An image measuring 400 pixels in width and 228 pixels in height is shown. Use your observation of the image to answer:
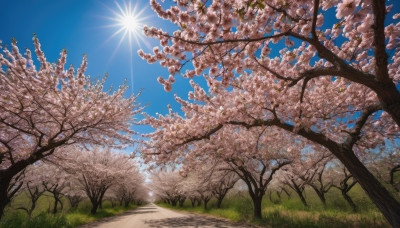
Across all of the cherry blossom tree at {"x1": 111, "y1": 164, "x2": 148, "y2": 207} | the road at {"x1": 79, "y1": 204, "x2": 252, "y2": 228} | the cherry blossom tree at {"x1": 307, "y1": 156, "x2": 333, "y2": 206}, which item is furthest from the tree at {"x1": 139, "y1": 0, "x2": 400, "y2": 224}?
the cherry blossom tree at {"x1": 111, "y1": 164, "x2": 148, "y2": 207}

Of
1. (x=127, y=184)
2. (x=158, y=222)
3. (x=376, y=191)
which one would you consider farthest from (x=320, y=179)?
(x=127, y=184)

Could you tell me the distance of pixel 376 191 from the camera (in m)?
3.74

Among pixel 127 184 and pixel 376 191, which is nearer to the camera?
pixel 376 191

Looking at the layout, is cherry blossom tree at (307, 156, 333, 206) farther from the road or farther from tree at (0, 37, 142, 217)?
tree at (0, 37, 142, 217)

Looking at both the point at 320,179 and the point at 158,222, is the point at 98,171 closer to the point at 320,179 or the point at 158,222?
the point at 158,222

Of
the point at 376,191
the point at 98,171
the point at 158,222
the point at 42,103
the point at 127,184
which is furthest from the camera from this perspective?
the point at 127,184

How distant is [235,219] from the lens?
40.1 feet

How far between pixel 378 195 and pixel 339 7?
4.26 m

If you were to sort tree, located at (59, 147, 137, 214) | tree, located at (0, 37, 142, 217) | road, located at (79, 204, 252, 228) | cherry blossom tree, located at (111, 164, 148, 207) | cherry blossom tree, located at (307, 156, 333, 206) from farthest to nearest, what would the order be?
cherry blossom tree, located at (111, 164, 148, 207)
tree, located at (59, 147, 137, 214)
cherry blossom tree, located at (307, 156, 333, 206)
road, located at (79, 204, 252, 228)
tree, located at (0, 37, 142, 217)

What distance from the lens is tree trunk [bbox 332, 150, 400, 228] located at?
3.48 meters

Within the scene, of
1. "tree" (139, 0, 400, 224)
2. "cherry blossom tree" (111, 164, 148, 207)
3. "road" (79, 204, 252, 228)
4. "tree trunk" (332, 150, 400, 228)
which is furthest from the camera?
"cherry blossom tree" (111, 164, 148, 207)

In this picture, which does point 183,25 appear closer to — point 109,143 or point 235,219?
point 109,143

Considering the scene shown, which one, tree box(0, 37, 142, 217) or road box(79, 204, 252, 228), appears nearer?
tree box(0, 37, 142, 217)

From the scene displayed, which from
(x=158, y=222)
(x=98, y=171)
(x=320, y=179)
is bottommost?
(x=158, y=222)
